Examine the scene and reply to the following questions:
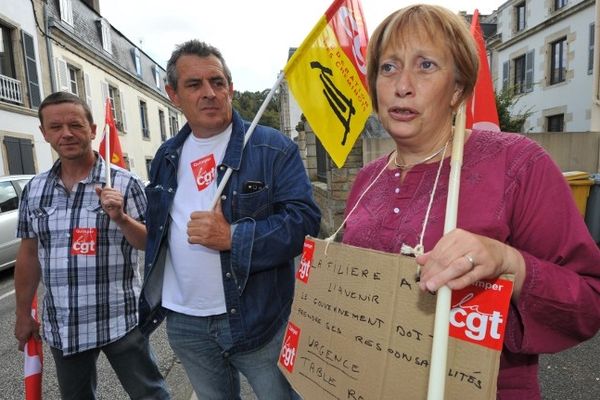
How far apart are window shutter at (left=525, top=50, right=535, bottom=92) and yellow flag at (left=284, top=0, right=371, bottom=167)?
66.5 ft

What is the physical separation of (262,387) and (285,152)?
1.06 metres

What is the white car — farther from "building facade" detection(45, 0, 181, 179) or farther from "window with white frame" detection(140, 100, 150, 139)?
"window with white frame" detection(140, 100, 150, 139)

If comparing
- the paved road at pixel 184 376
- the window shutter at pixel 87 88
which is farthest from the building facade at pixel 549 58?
the window shutter at pixel 87 88

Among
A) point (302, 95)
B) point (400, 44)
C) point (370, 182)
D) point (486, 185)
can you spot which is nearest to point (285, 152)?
point (302, 95)

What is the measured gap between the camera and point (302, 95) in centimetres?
193

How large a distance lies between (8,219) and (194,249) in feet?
20.4

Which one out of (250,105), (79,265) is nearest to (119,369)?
(79,265)

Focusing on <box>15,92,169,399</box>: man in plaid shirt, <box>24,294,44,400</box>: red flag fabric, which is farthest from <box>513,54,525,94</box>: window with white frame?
<box>24,294,44,400</box>: red flag fabric

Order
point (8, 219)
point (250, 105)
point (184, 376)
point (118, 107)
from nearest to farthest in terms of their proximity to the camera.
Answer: point (184, 376)
point (8, 219)
point (118, 107)
point (250, 105)

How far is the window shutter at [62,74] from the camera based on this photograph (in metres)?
14.4

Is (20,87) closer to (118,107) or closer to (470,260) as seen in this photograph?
(118,107)

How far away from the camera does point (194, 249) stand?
6.00 feet

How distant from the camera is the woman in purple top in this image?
90 cm

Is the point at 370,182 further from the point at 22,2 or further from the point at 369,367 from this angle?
the point at 22,2
